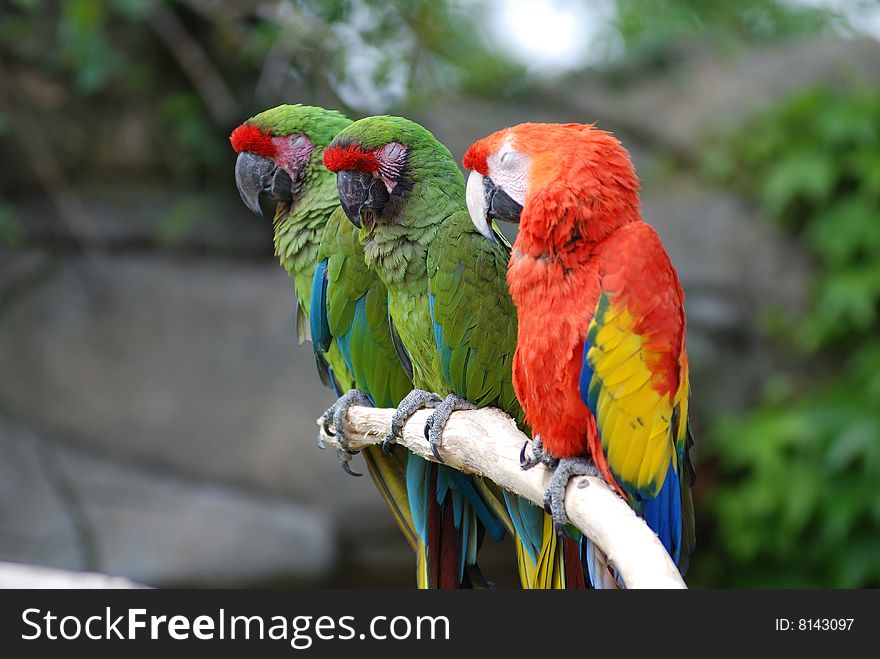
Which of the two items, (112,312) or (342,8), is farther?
(112,312)

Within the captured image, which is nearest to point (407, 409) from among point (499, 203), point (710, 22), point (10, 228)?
point (499, 203)

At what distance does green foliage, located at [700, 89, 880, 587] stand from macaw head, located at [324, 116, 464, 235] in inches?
91.6

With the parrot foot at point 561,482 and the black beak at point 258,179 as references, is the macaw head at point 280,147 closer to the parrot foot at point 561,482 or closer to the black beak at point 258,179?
the black beak at point 258,179

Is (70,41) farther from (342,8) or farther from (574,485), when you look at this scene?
(574,485)

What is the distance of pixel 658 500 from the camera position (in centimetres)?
130

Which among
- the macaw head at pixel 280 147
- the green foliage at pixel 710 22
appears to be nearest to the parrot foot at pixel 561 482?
the macaw head at pixel 280 147

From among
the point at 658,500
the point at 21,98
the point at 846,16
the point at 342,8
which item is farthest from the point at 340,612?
the point at 846,16

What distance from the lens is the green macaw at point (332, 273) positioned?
1729 mm

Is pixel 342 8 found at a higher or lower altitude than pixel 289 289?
higher

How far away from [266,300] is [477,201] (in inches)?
99.5

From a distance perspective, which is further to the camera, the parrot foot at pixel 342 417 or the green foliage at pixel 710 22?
the green foliage at pixel 710 22

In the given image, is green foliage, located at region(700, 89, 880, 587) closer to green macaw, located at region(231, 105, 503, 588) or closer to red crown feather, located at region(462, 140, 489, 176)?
green macaw, located at region(231, 105, 503, 588)

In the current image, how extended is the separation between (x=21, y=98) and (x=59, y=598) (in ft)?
9.83

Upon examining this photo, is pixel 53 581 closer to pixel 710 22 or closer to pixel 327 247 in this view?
pixel 327 247
